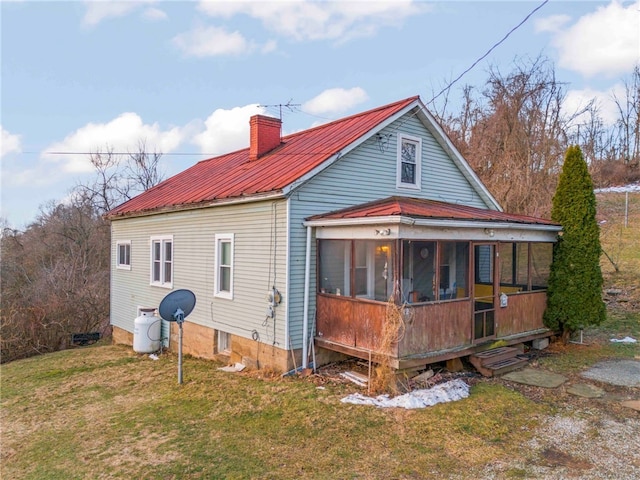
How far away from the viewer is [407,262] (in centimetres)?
1055

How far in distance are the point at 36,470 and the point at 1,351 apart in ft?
44.8

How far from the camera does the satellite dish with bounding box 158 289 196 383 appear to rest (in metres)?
9.18

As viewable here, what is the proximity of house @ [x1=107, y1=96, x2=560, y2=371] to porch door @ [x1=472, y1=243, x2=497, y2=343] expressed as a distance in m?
0.05

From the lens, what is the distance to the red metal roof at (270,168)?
957cm

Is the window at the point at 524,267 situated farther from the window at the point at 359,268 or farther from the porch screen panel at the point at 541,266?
the window at the point at 359,268

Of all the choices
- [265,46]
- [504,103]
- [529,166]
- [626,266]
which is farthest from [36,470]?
[504,103]

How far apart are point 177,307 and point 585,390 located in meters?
7.81

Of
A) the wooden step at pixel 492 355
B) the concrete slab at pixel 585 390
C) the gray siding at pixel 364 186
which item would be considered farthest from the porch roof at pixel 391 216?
the concrete slab at pixel 585 390

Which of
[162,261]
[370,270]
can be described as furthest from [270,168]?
[162,261]

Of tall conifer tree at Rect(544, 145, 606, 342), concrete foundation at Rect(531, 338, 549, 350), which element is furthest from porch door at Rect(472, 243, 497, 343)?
tall conifer tree at Rect(544, 145, 606, 342)

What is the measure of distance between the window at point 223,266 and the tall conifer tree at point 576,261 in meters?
7.65

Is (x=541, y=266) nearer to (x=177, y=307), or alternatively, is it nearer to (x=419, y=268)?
(x=419, y=268)

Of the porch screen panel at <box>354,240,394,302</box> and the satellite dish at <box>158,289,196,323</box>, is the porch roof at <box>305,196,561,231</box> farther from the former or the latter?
the satellite dish at <box>158,289,196,323</box>

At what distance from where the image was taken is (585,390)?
7.57 metres
